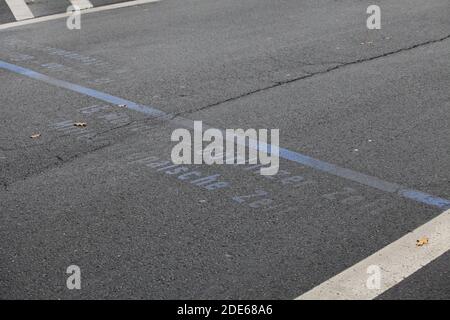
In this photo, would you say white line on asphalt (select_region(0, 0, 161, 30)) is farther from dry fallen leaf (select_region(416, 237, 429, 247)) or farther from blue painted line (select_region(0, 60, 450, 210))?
dry fallen leaf (select_region(416, 237, 429, 247))

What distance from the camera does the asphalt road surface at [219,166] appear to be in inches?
213

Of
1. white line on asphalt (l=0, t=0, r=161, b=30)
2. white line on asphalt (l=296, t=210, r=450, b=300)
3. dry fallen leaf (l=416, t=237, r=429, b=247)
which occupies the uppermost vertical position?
white line on asphalt (l=0, t=0, r=161, b=30)

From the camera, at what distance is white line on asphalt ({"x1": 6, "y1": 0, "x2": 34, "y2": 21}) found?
13.7 m

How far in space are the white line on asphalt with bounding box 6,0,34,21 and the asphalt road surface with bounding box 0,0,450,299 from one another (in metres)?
1.15

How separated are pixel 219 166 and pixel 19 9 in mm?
8563

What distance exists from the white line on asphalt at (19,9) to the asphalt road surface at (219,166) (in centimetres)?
115

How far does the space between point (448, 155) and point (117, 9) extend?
860 cm

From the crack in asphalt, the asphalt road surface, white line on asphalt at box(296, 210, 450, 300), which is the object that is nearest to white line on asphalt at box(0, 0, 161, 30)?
the asphalt road surface

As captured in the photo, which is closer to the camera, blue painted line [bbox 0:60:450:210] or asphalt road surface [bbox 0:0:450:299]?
asphalt road surface [bbox 0:0:450:299]

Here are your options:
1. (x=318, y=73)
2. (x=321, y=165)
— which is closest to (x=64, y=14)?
(x=318, y=73)

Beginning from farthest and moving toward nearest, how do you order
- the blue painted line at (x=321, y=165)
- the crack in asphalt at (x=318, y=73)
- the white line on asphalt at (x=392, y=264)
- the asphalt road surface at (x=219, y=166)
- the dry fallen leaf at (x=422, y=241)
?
1. the crack in asphalt at (x=318, y=73)
2. the blue painted line at (x=321, y=165)
3. the dry fallen leaf at (x=422, y=241)
4. the asphalt road surface at (x=219, y=166)
5. the white line on asphalt at (x=392, y=264)

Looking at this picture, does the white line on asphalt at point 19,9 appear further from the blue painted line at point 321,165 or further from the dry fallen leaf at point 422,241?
the dry fallen leaf at point 422,241

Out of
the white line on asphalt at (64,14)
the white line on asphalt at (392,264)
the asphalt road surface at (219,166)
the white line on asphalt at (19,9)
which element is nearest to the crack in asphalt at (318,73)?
the asphalt road surface at (219,166)

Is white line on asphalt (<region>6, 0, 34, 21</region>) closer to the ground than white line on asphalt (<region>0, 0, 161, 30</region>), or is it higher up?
higher up
